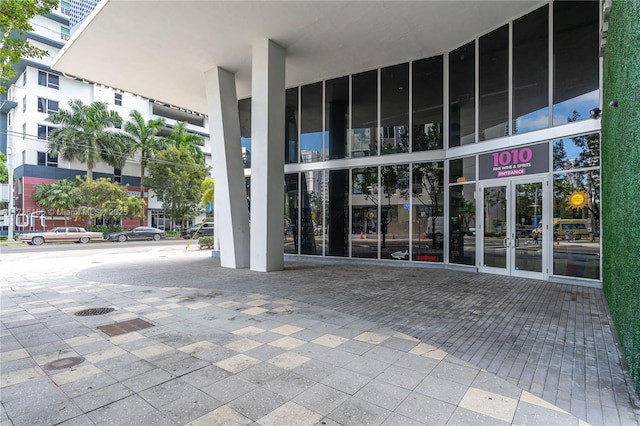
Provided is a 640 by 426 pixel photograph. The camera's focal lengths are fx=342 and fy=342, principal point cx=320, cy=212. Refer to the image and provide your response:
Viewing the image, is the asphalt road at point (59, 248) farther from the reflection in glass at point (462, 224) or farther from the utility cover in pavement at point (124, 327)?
the reflection in glass at point (462, 224)

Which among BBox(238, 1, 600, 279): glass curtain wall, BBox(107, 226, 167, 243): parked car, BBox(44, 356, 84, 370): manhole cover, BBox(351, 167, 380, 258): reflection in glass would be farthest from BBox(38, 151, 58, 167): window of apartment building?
BBox(44, 356, 84, 370): manhole cover

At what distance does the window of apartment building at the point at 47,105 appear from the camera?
32.2 metres

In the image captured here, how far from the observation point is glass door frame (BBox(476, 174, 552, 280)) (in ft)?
29.5

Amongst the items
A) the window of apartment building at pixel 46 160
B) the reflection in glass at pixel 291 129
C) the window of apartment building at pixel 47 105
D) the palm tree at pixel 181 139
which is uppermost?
the window of apartment building at pixel 47 105

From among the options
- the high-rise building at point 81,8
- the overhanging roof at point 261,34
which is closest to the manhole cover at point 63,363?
the overhanging roof at point 261,34

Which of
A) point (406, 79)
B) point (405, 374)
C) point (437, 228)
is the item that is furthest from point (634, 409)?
point (406, 79)

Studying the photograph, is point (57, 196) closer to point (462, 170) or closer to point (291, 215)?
point (291, 215)

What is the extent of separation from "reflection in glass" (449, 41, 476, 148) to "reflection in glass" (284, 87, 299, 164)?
614 cm

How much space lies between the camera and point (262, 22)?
938cm

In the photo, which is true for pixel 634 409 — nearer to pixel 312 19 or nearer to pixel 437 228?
Answer: pixel 437 228

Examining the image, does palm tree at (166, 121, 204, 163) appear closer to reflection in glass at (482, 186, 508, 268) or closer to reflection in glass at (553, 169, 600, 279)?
reflection in glass at (482, 186, 508, 268)

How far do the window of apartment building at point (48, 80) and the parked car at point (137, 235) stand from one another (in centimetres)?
1639

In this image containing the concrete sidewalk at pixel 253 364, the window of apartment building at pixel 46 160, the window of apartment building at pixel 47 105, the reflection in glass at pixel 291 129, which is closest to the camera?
the concrete sidewalk at pixel 253 364

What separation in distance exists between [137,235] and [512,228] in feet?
98.8
